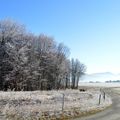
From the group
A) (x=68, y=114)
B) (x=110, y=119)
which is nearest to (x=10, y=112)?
(x=68, y=114)

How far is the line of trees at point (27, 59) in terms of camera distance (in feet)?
164

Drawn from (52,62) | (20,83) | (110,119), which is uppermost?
(52,62)

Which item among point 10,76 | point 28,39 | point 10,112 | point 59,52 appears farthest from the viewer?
point 59,52

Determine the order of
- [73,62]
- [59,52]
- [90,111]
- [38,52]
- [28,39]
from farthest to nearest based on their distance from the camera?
1. [73,62]
2. [59,52]
3. [38,52]
4. [28,39]
5. [90,111]

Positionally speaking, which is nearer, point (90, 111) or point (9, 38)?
point (90, 111)

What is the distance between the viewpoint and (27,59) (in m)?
55.8

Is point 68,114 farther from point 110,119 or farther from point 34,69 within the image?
point 34,69

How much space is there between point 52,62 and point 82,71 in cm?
4762

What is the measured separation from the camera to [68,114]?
63.8 ft

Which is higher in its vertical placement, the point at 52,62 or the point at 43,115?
the point at 52,62

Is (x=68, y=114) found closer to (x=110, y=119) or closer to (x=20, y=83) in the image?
(x=110, y=119)

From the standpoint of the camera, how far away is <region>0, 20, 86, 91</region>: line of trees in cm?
4991

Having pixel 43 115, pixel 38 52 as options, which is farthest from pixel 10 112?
pixel 38 52

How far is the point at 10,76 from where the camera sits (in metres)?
50.0
